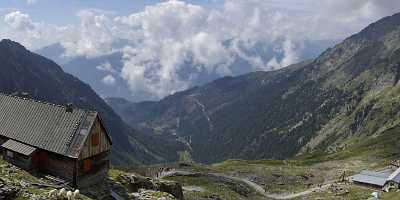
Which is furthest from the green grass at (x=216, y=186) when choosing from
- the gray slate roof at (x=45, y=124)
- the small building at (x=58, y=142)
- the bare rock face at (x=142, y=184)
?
the gray slate roof at (x=45, y=124)

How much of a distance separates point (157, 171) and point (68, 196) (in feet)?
395

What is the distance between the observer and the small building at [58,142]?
157ft

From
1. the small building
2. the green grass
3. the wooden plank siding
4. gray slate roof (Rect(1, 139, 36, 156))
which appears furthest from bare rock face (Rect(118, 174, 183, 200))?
the green grass

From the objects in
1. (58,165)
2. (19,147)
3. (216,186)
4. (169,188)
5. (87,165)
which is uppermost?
(19,147)

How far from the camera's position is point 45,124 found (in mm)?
51406

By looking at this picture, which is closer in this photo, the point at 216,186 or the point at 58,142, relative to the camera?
the point at 58,142

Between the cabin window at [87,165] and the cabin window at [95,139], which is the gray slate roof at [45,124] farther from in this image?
the cabin window at [87,165]

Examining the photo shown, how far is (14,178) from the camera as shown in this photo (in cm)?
4128

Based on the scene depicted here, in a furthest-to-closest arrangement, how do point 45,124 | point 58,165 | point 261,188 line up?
1. point 261,188
2. point 45,124
3. point 58,165

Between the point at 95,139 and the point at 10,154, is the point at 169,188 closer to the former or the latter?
the point at 95,139

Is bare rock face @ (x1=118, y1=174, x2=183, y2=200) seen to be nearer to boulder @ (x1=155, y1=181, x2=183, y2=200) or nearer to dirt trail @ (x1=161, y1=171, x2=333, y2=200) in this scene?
boulder @ (x1=155, y1=181, x2=183, y2=200)

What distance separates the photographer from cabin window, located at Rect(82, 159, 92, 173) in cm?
4910

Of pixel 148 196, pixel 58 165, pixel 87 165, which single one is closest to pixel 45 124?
pixel 58 165

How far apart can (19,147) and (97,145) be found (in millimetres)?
8422
